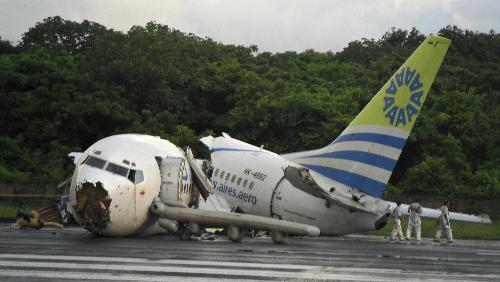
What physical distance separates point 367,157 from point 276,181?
15.4ft

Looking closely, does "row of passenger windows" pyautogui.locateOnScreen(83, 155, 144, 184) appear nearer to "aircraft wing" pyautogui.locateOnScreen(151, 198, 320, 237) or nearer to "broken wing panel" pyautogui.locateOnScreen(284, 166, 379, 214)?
"aircraft wing" pyautogui.locateOnScreen(151, 198, 320, 237)

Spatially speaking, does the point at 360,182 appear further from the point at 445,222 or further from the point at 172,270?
the point at 172,270

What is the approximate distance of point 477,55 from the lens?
93812mm

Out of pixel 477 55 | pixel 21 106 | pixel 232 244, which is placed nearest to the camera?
Answer: pixel 232 244

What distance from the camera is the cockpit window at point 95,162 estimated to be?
29.5 meters

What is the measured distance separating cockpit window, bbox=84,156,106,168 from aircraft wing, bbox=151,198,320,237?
2624mm

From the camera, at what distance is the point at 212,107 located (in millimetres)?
77938

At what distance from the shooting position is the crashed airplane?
1163 inches

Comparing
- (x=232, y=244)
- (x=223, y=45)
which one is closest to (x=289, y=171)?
(x=232, y=244)

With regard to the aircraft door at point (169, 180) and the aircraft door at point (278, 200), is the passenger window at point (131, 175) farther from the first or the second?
the aircraft door at point (278, 200)

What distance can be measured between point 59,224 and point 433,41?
17802mm

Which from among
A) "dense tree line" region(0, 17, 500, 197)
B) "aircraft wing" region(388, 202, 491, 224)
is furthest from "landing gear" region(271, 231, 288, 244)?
"dense tree line" region(0, 17, 500, 197)

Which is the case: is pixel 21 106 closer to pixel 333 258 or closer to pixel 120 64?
pixel 120 64

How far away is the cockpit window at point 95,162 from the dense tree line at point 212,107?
31073 mm
